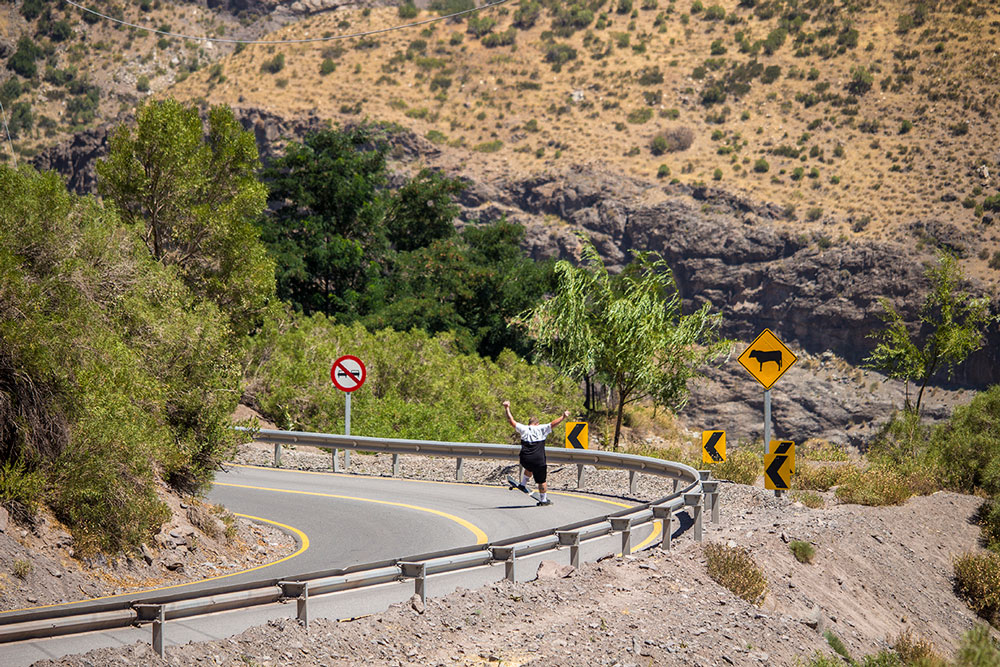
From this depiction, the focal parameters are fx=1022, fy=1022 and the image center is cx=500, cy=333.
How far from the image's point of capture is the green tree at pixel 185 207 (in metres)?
23.1

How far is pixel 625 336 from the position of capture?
2839cm

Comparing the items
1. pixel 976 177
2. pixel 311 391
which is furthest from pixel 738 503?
pixel 976 177

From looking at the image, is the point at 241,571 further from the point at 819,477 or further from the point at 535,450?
the point at 819,477

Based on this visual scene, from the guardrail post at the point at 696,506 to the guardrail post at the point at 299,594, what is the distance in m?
6.47

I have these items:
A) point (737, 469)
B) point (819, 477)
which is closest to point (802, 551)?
point (737, 469)

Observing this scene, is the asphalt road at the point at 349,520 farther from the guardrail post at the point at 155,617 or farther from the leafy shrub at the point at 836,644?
the leafy shrub at the point at 836,644

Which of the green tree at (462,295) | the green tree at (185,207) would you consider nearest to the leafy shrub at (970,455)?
the green tree at (185,207)

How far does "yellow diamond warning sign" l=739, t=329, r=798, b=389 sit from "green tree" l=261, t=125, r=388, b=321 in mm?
31984

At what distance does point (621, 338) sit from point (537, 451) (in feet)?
36.1

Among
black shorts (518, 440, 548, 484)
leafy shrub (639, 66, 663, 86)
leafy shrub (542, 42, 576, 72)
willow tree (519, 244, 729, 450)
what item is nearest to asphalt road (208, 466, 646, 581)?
black shorts (518, 440, 548, 484)

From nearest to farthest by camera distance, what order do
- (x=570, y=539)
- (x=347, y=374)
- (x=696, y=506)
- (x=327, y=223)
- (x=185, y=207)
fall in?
(x=570, y=539) → (x=696, y=506) → (x=185, y=207) → (x=347, y=374) → (x=327, y=223)

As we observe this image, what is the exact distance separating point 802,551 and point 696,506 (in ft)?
5.35

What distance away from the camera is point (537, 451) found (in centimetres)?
1797

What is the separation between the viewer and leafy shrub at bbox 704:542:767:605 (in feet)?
39.6
